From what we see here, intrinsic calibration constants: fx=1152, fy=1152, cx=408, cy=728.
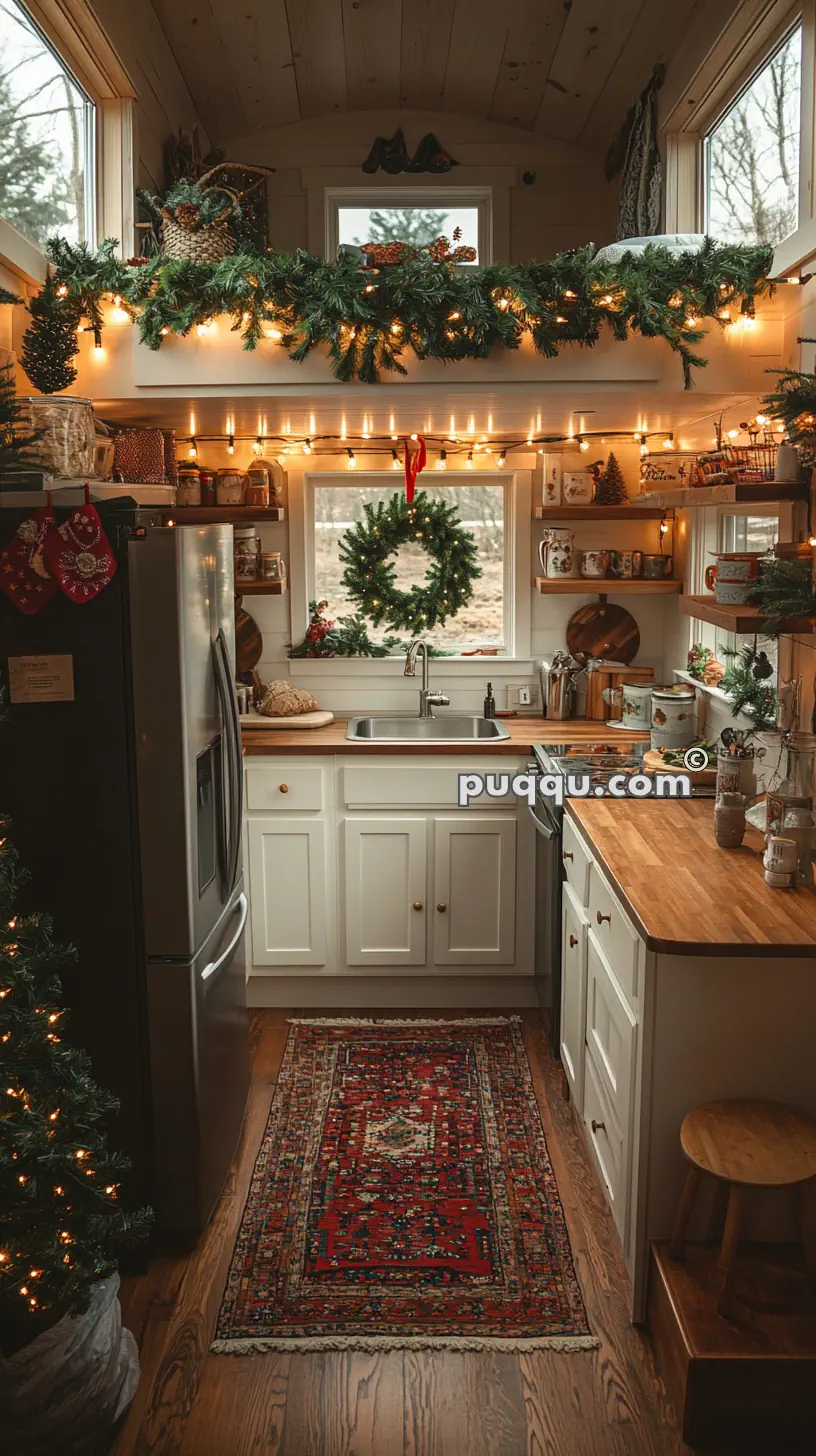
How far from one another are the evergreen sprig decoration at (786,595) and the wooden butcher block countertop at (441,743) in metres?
1.37

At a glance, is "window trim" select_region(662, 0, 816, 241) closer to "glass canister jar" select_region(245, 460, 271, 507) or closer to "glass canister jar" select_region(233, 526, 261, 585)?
"glass canister jar" select_region(245, 460, 271, 507)

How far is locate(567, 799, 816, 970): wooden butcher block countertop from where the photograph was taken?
229 cm

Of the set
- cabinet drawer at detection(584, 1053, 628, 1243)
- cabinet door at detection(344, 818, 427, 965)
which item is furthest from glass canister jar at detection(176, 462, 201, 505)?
cabinet drawer at detection(584, 1053, 628, 1243)

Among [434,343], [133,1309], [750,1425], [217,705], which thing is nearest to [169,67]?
[434,343]

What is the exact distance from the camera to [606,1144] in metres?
2.75

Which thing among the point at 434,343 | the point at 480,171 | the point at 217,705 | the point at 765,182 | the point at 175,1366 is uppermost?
the point at 480,171

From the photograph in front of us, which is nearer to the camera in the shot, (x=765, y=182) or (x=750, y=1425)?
(x=750, y=1425)

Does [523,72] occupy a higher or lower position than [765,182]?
higher

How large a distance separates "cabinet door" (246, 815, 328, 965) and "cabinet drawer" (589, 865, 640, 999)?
1.32 meters

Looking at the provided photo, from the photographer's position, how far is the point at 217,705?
293cm

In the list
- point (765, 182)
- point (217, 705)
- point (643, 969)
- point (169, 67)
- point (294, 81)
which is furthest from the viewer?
point (294, 81)

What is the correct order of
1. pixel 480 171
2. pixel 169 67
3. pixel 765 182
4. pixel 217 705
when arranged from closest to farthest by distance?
pixel 217 705 < pixel 765 182 < pixel 169 67 < pixel 480 171

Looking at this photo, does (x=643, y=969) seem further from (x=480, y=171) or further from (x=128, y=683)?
(x=480, y=171)

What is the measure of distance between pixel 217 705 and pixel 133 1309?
140cm
